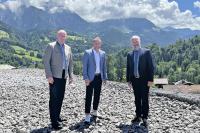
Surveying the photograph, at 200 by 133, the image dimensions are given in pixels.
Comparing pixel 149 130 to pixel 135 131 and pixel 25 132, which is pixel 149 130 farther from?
pixel 25 132

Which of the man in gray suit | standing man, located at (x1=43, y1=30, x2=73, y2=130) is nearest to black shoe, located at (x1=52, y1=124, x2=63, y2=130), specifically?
standing man, located at (x1=43, y1=30, x2=73, y2=130)

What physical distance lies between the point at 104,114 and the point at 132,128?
7.52ft

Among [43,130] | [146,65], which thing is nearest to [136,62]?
Answer: [146,65]

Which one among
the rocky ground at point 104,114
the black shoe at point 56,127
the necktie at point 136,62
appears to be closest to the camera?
the black shoe at point 56,127

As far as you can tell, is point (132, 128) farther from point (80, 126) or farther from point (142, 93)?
point (80, 126)

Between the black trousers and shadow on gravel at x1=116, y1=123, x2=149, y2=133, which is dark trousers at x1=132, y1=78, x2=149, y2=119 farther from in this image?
the black trousers

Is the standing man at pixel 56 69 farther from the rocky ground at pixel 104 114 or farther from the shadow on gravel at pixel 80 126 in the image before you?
the rocky ground at pixel 104 114

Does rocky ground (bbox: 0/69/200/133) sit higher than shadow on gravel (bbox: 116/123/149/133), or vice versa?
rocky ground (bbox: 0/69/200/133)

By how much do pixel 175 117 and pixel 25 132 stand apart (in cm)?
491

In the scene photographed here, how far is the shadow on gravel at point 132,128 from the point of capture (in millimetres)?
11781

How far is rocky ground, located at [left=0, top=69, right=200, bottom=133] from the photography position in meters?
12.1

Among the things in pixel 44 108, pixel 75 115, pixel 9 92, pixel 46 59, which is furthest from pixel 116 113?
pixel 9 92

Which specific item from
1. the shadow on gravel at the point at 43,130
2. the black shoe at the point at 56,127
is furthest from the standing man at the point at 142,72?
the shadow on gravel at the point at 43,130

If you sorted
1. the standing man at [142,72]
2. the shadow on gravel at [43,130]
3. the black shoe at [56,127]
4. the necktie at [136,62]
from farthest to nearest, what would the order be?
the necktie at [136,62], the standing man at [142,72], the black shoe at [56,127], the shadow on gravel at [43,130]
